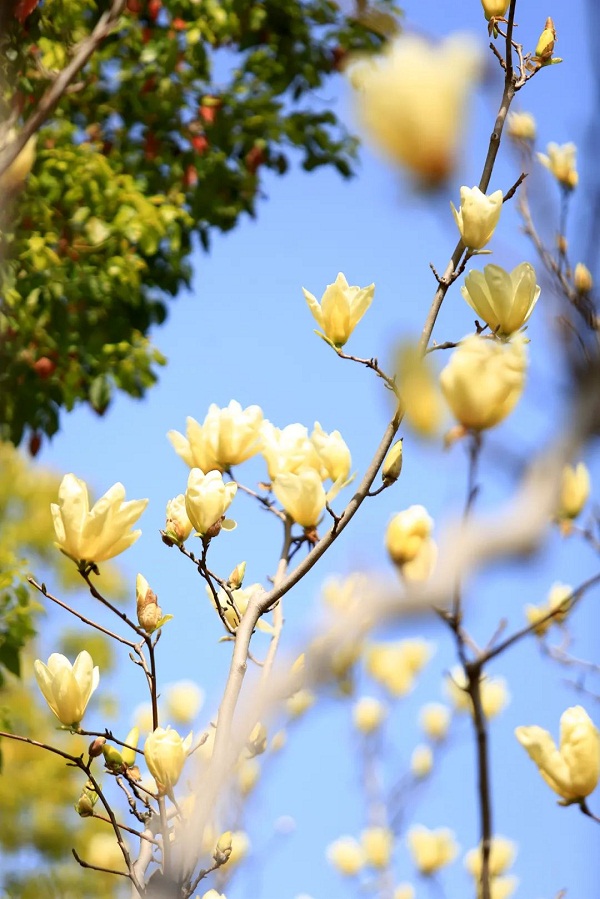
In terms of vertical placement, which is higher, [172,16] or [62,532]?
[172,16]

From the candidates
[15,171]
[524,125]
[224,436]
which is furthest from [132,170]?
[224,436]

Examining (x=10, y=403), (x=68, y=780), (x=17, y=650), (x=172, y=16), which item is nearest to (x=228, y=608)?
(x=17, y=650)

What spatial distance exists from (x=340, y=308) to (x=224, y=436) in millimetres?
232

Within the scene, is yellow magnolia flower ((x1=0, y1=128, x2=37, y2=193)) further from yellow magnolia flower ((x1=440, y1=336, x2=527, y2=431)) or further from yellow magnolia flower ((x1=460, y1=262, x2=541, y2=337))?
yellow magnolia flower ((x1=440, y1=336, x2=527, y2=431))

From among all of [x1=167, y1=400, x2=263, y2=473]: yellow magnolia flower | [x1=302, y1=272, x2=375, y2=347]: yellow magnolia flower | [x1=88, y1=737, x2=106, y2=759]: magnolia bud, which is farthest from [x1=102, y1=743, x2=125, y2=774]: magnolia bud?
[x1=302, y1=272, x2=375, y2=347]: yellow magnolia flower

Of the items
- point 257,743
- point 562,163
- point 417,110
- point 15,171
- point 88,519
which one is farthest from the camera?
point 562,163

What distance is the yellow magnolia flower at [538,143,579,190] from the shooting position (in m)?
2.81

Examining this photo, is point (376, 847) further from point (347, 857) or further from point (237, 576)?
point (237, 576)

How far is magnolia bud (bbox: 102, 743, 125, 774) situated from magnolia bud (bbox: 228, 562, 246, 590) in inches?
8.7

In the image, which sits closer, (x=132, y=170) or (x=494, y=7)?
(x=494, y=7)

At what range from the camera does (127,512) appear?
103cm

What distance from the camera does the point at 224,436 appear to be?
1.23m

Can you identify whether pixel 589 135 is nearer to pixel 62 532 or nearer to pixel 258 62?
pixel 62 532

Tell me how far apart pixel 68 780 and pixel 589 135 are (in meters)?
8.48
